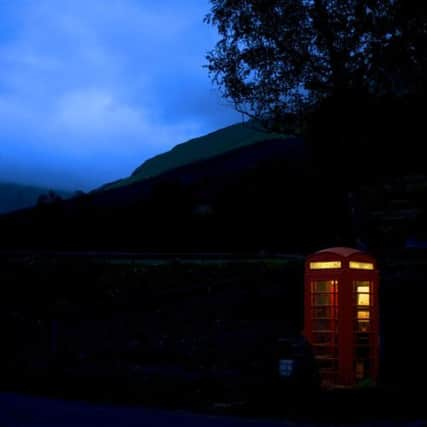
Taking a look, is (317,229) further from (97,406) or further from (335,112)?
(97,406)

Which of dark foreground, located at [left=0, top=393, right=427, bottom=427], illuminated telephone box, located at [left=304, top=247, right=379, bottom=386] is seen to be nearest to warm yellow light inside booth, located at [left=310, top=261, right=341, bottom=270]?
illuminated telephone box, located at [left=304, top=247, right=379, bottom=386]

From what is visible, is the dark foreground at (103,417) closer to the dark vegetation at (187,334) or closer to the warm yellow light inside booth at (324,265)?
the dark vegetation at (187,334)

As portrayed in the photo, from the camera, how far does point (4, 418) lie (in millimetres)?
9500

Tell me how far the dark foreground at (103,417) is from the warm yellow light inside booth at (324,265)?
334 cm

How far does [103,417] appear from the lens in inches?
384

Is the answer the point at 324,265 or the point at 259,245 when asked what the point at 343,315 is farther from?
the point at 259,245

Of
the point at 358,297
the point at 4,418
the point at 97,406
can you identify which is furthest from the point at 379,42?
the point at 4,418

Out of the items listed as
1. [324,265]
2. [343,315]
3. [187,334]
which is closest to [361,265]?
[324,265]

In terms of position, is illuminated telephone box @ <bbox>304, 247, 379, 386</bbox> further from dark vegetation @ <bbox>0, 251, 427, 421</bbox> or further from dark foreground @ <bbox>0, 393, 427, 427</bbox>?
dark foreground @ <bbox>0, 393, 427, 427</bbox>

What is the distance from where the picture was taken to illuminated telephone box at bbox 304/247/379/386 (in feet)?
41.5

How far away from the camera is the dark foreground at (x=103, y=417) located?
30.2ft

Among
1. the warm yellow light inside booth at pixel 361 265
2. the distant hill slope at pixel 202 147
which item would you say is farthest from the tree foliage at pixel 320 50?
the distant hill slope at pixel 202 147

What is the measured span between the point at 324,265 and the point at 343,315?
0.96 metres

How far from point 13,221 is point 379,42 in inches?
743
